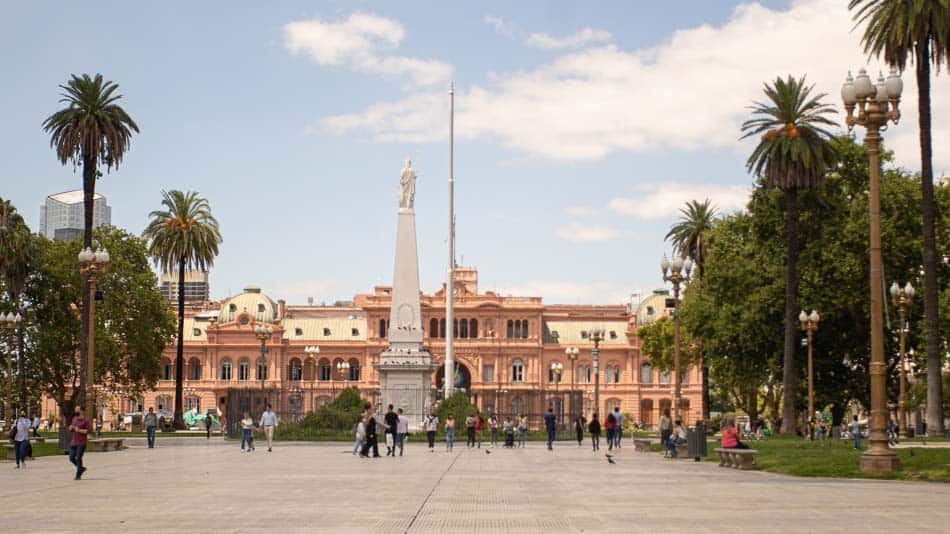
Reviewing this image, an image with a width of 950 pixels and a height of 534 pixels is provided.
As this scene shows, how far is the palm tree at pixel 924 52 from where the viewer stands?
37.5 m

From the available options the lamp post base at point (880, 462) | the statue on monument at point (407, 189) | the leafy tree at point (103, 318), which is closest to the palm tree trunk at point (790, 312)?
the statue on monument at point (407, 189)

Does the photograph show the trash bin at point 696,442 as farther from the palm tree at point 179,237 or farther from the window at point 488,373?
the window at point 488,373

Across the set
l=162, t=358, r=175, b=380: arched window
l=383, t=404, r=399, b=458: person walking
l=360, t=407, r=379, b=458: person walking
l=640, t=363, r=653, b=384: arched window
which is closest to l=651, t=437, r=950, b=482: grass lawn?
l=360, t=407, r=379, b=458: person walking

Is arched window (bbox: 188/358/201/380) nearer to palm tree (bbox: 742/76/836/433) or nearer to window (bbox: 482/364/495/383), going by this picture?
window (bbox: 482/364/495/383)

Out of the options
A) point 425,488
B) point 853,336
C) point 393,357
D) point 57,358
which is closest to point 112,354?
point 57,358

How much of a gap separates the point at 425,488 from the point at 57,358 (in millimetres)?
54281

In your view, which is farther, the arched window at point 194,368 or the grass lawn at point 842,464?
the arched window at point 194,368

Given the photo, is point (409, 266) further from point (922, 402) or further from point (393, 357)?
point (922, 402)

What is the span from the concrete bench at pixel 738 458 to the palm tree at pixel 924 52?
12.7m

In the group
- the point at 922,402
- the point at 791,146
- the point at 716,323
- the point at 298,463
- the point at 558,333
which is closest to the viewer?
the point at 298,463

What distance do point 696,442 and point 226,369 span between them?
3921 inches

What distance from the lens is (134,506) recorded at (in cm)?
1673

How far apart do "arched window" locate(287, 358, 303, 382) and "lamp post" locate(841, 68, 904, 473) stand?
10833cm

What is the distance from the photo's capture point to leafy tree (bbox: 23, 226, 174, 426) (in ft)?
226
